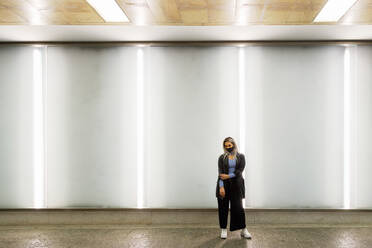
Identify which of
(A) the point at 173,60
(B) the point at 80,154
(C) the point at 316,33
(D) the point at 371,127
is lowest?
(B) the point at 80,154

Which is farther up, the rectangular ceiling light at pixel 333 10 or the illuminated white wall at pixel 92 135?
the rectangular ceiling light at pixel 333 10

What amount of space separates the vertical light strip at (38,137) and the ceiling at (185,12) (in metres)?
1.22

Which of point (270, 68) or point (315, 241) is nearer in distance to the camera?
point (315, 241)

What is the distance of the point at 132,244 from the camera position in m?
4.80

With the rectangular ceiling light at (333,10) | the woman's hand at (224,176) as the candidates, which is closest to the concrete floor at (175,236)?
the woman's hand at (224,176)

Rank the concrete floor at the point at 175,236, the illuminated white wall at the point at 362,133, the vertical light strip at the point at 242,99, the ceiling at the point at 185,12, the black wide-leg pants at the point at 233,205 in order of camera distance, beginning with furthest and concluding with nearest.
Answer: the vertical light strip at the point at 242,99
the illuminated white wall at the point at 362,133
the black wide-leg pants at the point at 233,205
the concrete floor at the point at 175,236
the ceiling at the point at 185,12

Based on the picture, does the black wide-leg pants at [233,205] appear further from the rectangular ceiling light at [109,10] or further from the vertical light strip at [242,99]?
the rectangular ceiling light at [109,10]

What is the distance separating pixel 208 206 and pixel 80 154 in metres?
2.67

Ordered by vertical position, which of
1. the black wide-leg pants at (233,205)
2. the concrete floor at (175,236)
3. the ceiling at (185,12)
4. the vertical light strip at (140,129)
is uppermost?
the ceiling at (185,12)

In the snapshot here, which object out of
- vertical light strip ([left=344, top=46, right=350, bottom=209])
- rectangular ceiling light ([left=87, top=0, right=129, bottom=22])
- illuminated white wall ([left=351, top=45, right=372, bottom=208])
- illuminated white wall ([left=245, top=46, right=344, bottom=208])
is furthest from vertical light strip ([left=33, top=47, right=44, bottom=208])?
illuminated white wall ([left=351, top=45, right=372, bottom=208])

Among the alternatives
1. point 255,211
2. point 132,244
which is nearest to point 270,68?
point 255,211

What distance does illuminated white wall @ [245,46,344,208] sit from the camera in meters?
5.72

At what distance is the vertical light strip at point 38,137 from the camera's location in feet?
19.0

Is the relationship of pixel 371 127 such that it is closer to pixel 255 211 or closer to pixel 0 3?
pixel 255 211
